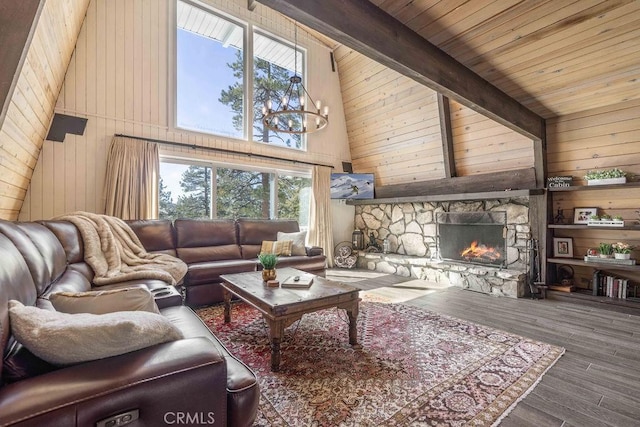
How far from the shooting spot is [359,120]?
5934 mm

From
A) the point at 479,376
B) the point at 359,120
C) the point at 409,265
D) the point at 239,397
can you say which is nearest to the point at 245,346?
the point at 239,397

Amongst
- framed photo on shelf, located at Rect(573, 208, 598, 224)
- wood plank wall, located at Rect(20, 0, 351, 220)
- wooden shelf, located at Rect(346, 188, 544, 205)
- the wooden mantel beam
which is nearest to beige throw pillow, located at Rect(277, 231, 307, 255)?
wood plank wall, located at Rect(20, 0, 351, 220)

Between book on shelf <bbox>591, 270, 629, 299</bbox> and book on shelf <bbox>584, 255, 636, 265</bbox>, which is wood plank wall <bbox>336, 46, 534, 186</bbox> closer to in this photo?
book on shelf <bbox>584, 255, 636, 265</bbox>

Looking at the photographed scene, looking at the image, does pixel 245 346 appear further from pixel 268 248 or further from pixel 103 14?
pixel 103 14

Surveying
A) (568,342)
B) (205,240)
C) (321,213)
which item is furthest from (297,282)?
(321,213)

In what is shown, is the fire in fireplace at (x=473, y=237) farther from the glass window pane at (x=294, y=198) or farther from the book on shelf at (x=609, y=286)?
the glass window pane at (x=294, y=198)

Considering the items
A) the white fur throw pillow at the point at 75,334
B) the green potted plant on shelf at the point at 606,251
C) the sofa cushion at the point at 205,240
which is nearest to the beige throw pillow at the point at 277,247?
the sofa cushion at the point at 205,240

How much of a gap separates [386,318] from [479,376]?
1.13 meters

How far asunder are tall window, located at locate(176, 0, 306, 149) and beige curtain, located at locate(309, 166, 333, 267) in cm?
92

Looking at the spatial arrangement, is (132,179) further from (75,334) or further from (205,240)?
(75,334)

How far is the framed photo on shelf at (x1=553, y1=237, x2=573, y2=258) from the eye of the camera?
3.90m

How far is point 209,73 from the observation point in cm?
485

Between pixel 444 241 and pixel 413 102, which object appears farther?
pixel 444 241

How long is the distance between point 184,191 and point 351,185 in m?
3.15
